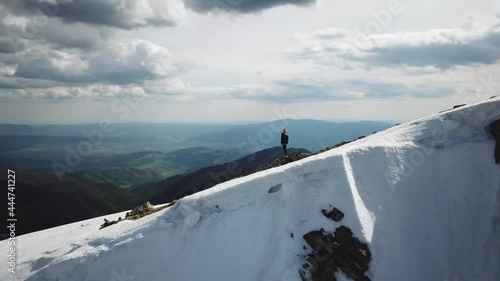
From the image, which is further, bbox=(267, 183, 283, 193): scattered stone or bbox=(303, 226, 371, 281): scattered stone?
bbox=(267, 183, 283, 193): scattered stone

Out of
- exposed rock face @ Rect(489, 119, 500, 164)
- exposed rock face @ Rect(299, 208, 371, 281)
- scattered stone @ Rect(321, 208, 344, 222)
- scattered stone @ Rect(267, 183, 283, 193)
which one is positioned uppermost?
exposed rock face @ Rect(489, 119, 500, 164)

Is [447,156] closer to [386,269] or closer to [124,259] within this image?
[386,269]

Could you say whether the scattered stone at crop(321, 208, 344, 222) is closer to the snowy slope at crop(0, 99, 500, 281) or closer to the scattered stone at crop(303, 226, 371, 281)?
the snowy slope at crop(0, 99, 500, 281)

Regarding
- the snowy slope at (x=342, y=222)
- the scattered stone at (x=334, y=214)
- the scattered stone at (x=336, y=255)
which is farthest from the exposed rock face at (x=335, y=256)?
the scattered stone at (x=334, y=214)

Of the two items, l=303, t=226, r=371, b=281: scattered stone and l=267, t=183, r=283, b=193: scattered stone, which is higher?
l=267, t=183, r=283, b=193: scattered stone

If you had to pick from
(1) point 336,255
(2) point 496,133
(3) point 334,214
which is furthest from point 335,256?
(2) point 496,133

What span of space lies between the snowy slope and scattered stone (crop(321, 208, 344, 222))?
0.50m

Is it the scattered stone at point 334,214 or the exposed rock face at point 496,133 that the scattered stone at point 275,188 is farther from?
the exposed rock face at point 496,133

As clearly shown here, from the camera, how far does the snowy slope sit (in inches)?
881

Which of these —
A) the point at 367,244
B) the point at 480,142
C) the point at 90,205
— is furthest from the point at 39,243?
the point at 90,205

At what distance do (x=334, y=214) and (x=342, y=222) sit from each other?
785mm

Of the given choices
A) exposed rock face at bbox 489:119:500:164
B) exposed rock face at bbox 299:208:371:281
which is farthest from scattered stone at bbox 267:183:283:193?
exposed rock face at bbox 489:119:500:164

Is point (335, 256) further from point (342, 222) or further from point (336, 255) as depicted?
point (342, 222)

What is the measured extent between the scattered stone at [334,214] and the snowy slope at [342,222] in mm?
497
